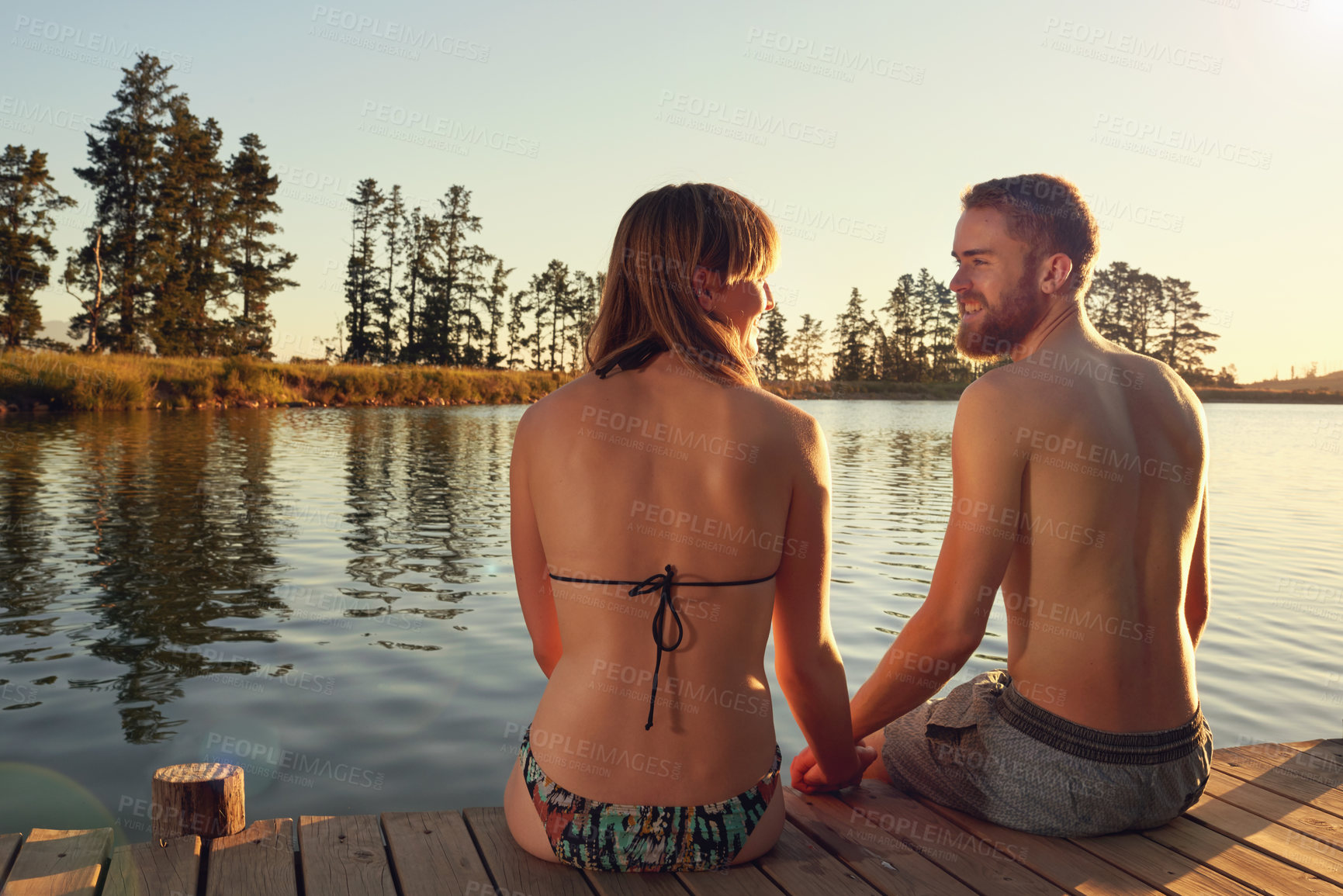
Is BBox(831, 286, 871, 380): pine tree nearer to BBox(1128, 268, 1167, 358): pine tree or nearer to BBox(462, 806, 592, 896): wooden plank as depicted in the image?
BBox(1128, 268, 1167, 358): pine tree

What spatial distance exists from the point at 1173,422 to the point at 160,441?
62.6 feet

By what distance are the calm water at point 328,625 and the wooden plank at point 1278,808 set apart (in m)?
2.44

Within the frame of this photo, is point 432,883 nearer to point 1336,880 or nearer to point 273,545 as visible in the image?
point 1336,880

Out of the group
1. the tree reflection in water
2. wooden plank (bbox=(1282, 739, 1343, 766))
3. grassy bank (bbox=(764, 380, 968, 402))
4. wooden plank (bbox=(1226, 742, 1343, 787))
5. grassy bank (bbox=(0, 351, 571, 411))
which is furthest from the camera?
grassy bank (bbox=(764, 380, 968, 402))

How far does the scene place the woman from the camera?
186 centimetres

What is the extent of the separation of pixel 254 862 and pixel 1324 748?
339 cm

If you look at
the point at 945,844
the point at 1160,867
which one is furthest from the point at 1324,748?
the point at 945,844

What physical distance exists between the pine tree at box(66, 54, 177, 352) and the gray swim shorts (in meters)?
40.2

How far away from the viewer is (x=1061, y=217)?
2.35 meters

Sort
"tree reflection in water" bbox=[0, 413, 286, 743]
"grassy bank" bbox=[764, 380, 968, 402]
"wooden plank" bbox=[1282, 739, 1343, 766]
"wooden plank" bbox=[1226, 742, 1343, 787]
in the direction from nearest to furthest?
"wooden plank" bbox=[1226, 742, 1343, 787] → "wooden plank" bbox=[1282, 739, 1343, 766] → "tree reflection in water" bbox=[0, 413, 286, 743] → "grassy bank" bbox=[764, 380, 968, 402]

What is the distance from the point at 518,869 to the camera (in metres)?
2.09

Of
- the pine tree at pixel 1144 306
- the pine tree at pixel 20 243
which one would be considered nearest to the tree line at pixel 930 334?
the pine tree at pixel 1144 306

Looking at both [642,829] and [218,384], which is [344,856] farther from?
[218,384]

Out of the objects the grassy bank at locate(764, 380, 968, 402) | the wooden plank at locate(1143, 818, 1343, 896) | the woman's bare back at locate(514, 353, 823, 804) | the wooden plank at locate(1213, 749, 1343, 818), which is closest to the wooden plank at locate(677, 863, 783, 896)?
the woman's bare back at locate(514, 353, 823, 804)
